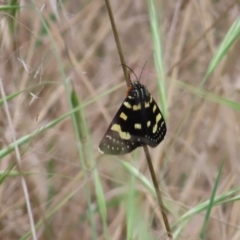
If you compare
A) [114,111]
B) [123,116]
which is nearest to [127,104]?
[123,116]

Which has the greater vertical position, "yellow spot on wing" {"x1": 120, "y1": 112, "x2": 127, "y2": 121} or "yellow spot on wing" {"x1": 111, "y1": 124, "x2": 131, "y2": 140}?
"yellow spot on wing" {"x1": 120, "y1": 112, "x2": 127, "y2": 121}

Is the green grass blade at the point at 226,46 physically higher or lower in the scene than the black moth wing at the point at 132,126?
higher

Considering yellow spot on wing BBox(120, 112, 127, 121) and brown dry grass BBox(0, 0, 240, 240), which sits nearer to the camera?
yellow spot on wing BBox(120, 112, 127, 121)

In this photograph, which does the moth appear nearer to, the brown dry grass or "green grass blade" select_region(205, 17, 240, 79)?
"green grass blade" select_region(205, 17, 240, 79)

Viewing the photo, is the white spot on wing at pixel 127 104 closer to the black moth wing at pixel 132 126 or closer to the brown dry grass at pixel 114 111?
the black moth wing at pixel 132 126

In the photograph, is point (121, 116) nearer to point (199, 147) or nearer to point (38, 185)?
point (38, 185)

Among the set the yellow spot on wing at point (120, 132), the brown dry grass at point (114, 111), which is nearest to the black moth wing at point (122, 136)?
the yellow spot on wing at point (120, 132)

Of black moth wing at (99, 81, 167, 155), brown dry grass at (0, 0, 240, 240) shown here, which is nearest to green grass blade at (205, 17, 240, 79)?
black moth wing at (99, 81, 167, 155)

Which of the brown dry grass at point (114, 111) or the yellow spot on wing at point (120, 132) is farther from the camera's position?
the brown dry grass at point (114, 111)

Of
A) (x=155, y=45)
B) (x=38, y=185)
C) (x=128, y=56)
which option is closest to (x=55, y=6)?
(x=155, y=45)

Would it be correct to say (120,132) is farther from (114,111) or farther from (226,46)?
(114,111)
